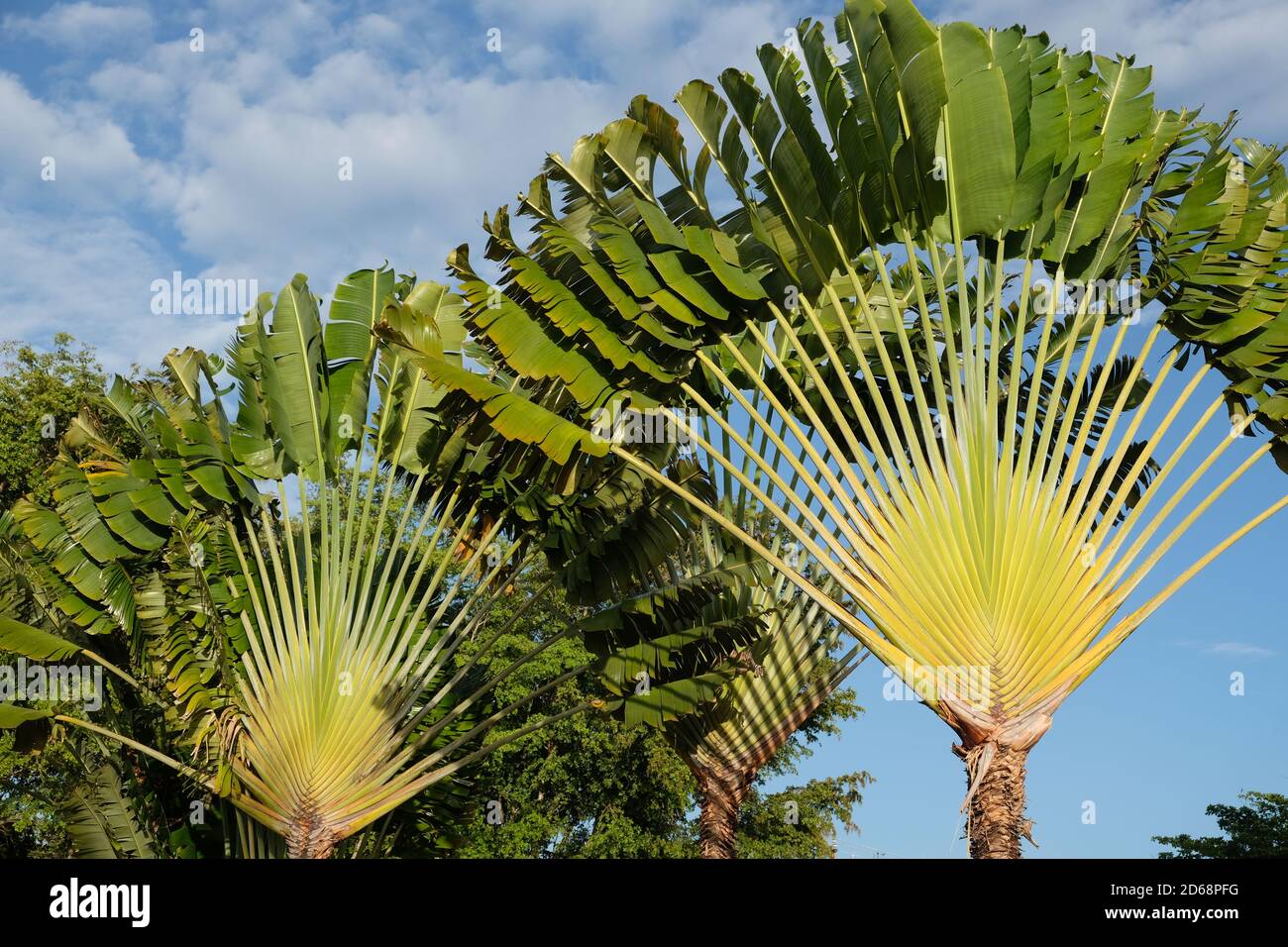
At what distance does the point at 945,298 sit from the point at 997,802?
3.13 m

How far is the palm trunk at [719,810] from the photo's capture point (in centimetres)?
1017

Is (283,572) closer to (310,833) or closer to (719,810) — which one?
(310,833)

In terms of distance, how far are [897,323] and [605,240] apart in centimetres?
235

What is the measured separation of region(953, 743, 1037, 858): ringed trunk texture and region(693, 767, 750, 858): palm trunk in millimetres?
4590

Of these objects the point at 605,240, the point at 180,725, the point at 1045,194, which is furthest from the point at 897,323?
the point at 180,725

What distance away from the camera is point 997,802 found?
18.9 ft

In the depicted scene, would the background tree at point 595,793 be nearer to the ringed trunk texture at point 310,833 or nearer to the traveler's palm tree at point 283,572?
the traveler's palm tree at point 283,572

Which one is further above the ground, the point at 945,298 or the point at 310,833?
the point at 945,298

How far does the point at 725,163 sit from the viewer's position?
7.84 meters

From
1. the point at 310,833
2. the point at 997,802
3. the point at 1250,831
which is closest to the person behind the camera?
the point at 997,802

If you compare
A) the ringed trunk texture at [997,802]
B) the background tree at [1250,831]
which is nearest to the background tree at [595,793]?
the background tree at [1250,831]

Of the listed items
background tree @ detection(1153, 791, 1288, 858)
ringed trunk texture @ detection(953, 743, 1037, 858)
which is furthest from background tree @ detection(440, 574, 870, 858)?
ringed trunk texture @ detection(953, 743, 1037, 858)

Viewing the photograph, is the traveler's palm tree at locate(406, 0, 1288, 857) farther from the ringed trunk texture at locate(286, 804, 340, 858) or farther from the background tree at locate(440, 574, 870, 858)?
the background tree at locate(440, 574, 870, 858)

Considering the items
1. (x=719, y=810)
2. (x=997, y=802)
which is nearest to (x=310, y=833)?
(x=719, y=810)
